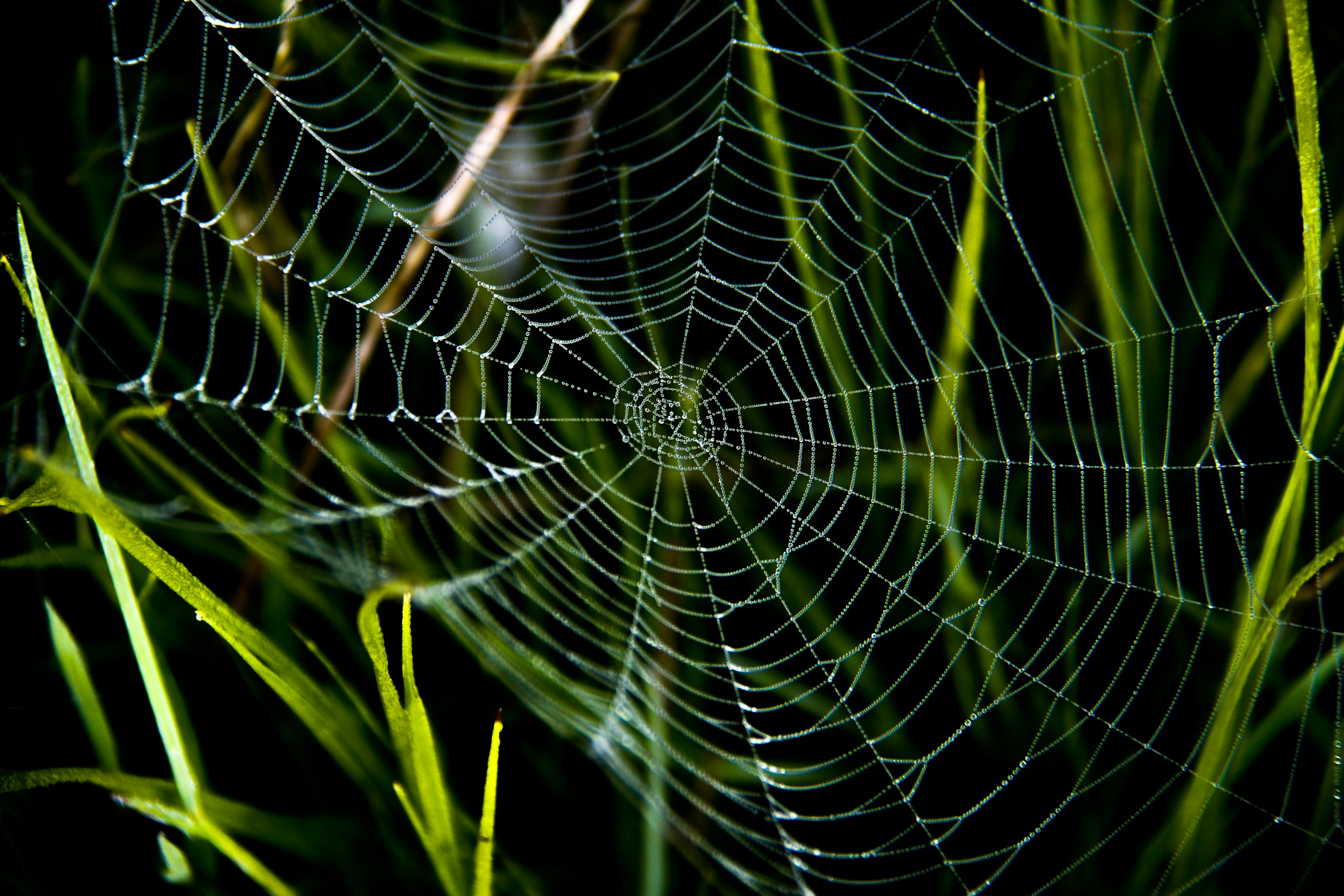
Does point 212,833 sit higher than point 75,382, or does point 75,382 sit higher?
point 75,382

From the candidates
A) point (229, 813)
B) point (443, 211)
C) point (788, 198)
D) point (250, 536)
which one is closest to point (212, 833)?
point (229, 813)

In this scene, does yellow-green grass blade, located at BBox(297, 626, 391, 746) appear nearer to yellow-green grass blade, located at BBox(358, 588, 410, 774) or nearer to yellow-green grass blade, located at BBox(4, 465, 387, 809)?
yellow-green grass blade, located at BBox(4, 465, 387, 809)

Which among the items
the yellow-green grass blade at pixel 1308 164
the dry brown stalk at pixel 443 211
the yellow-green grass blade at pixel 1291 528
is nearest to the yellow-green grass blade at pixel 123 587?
the dry brown stalk at pixel 443 211

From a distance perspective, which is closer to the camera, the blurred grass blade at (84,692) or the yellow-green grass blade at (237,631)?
the yellow-green grass blade at (237,631)

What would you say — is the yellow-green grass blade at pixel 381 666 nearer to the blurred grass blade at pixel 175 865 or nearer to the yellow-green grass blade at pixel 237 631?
the yellow-green grass blade at pixel 237 631

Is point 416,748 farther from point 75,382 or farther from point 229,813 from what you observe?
point 75,382
